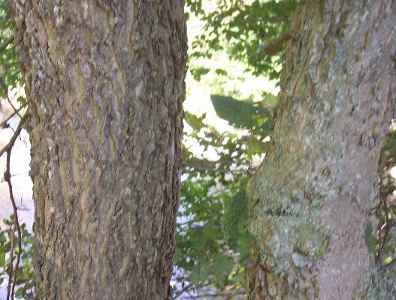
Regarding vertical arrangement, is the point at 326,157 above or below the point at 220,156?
below

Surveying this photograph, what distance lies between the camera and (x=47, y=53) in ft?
3.62

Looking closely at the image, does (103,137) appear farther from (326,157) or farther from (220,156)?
(220,156)

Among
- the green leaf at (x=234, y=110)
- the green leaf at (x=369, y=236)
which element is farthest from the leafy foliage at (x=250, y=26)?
the green leaf at (x=369, y=236)

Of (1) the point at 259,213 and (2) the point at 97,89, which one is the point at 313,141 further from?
(2) the point at 97,89

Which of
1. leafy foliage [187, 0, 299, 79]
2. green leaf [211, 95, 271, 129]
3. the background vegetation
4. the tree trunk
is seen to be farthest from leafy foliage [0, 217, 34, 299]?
leafy foliage [187, 0, 299, 79]

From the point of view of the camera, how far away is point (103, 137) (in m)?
1.16

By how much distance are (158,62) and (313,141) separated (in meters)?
0.37

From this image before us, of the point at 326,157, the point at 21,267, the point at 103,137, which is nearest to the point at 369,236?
the point at 326,157

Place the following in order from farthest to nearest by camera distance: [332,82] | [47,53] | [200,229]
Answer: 1. [200,229]
2. [332,82]
3. [47,53]

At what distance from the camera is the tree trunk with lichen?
47.1 inches

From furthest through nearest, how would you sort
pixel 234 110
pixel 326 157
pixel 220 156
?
pixel 220 156, pixel 234 110, pixel 326 157

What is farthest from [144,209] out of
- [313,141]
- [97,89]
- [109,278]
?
[313,141]

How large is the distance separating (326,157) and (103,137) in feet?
1.54

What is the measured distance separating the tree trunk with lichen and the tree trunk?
238 millimetres
